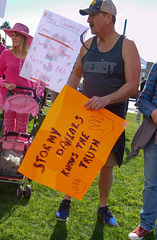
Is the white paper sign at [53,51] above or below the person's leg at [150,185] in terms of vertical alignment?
above

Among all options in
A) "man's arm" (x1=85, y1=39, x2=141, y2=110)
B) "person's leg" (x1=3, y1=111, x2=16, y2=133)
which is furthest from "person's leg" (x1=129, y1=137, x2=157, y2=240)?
"person's leg" (x1=3, y1=111, x2=16, y2=133)

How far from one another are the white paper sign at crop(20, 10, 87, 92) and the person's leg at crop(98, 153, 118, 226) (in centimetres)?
114

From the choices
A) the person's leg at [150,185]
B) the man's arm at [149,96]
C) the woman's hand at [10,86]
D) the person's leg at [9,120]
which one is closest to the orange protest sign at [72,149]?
the man's arm at [149,96]

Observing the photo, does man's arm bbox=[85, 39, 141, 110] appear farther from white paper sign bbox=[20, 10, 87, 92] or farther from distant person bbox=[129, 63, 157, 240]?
white paper sign bbox=[20, 10, 87, 92]

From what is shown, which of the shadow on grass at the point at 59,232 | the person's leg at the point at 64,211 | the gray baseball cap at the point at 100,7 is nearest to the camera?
the gray baseball cap at the point at 100,7

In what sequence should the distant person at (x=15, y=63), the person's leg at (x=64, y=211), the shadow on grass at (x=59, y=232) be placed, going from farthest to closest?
the distant person at (x=15, y=63)
the person's leg at (x=64, y=211)
the shadow on grass at (x=59, y=232)

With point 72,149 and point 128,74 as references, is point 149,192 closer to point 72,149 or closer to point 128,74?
point 72,149

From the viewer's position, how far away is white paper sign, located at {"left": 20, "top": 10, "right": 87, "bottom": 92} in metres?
3.33

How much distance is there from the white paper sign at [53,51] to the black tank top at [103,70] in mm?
826

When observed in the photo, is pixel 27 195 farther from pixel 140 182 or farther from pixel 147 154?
pixel 140 182

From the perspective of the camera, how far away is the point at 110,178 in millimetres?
2809

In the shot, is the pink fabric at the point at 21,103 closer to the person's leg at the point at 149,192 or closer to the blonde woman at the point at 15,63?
the blonde woman at the point at 15,63

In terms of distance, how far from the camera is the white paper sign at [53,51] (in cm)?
333

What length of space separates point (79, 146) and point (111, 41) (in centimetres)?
94
